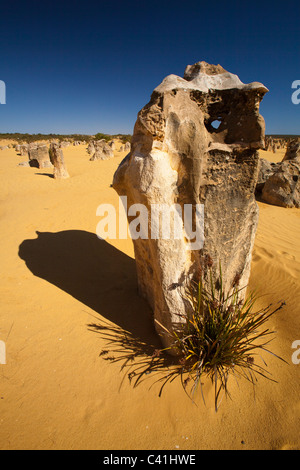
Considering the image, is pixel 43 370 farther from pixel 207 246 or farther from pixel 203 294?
pixel 207 246

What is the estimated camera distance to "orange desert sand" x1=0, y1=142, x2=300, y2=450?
1.60 metres

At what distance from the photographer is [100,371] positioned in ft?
6.64

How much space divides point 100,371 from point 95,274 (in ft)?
5.34

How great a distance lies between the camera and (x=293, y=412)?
170 cm

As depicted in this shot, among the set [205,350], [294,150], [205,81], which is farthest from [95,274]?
[294,150]

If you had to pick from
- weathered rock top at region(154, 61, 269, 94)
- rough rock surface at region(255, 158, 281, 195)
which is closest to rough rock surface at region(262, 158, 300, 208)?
rough rock surface at region(255, 158, 281, 195)

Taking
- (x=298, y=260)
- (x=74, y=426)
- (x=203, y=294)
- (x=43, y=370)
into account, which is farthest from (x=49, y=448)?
(x=298, y=260)

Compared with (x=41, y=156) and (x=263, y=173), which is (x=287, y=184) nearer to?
(x=263, y=173)

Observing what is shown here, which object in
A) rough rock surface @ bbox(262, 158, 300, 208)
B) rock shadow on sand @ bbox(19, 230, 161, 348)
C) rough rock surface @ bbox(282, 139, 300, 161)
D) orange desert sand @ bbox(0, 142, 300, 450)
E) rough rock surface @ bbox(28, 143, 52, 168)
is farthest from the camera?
rough rock surface @ bbox(28, 143, 52, 168)

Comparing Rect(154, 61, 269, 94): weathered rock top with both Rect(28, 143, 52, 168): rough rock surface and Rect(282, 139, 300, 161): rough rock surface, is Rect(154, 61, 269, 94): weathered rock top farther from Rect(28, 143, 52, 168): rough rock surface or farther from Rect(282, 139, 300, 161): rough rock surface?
Rect(28, 143, 52, 168): rough rock surface

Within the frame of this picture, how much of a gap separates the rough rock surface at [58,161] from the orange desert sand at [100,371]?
259 inches

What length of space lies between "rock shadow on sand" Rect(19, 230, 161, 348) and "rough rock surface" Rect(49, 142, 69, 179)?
6.21m

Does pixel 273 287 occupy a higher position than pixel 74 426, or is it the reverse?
pixel 273 287

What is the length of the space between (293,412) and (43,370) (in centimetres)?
208
